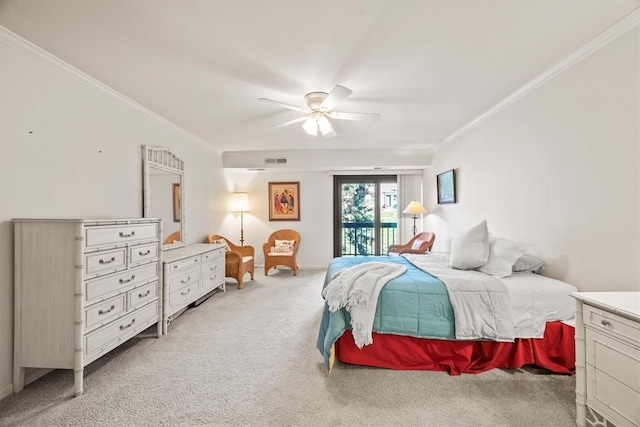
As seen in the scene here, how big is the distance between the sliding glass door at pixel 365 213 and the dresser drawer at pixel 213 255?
2771 millimetres

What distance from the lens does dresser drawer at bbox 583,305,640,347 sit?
4.26ft

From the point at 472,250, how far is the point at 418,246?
255cm

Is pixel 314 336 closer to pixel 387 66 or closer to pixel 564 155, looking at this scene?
pixel 387 66

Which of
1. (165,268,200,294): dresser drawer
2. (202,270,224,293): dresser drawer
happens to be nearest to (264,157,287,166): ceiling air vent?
(202,270,224,293): dresser drawer

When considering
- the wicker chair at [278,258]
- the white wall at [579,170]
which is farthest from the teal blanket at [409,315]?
the wicker chair at [278,258]

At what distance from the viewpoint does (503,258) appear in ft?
8.46

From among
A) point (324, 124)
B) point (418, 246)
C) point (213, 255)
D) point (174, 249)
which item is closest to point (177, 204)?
point (174, 249)

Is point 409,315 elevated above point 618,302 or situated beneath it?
situated beneath

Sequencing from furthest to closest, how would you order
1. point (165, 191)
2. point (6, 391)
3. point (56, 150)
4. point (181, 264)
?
point (165, 191) → point (181, 264) → point (56, 150) → point (6, 391)

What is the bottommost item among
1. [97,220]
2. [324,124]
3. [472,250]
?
[472,250]

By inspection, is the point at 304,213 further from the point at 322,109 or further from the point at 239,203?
the point at 322,109

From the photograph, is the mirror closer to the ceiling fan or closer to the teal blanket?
the ceiling fan

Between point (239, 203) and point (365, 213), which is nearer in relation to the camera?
point (239, 203)

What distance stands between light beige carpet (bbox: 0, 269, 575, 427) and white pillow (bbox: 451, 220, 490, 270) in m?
0.91
